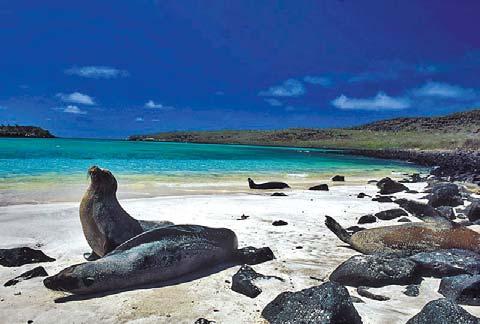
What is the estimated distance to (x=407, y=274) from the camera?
545 centimetres

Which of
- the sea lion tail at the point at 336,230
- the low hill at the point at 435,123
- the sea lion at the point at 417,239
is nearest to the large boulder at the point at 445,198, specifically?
the sea lion at the point at 417,239

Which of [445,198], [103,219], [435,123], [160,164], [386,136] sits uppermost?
[435,123]

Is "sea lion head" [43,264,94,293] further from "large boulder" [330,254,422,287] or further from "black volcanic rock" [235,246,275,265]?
"large boulder" [330,254,422,287]

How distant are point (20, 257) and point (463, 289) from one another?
5.76 meters

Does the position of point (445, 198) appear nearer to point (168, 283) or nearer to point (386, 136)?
point (168, 283)

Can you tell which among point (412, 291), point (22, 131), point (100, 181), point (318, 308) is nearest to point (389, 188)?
point (412, 291)

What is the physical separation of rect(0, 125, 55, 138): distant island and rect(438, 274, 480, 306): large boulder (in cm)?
17557

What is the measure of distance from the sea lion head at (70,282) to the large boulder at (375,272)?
3.04 m

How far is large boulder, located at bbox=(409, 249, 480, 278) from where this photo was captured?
18.2 ft

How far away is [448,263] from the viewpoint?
569 cm

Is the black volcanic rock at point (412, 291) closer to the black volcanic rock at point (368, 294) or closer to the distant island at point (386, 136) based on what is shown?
the black volcanic rock at point (368, 294)

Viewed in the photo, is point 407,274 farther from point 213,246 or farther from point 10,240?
point 10,240

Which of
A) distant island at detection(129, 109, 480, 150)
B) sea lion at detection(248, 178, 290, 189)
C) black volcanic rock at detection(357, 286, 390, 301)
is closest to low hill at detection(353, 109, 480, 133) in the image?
distant island at detection(129, 109, 480, 150)

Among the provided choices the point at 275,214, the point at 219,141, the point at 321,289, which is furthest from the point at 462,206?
the point at 219,141
